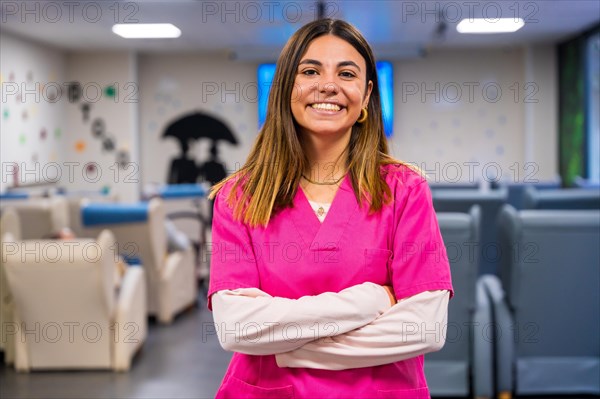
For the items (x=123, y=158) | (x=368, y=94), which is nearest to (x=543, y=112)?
(x=123, y=158)

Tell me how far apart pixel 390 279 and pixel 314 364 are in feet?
0.79

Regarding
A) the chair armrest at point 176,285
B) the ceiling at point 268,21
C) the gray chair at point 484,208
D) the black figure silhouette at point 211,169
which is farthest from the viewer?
the black figure silhouette at point 211,169

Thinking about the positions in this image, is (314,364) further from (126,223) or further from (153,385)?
(126,223)

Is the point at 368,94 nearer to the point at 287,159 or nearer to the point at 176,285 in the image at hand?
the point at 287,159

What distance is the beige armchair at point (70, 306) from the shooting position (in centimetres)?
377

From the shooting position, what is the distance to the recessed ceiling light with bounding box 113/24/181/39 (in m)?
6.92

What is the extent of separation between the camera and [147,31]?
733 centimetres

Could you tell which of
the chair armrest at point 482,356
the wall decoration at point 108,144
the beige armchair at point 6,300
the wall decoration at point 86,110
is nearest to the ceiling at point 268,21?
the wall decoration at point 86,110

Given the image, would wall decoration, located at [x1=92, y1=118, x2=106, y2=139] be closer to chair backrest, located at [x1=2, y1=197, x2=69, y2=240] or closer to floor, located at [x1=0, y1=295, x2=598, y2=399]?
chair backrest, located at [x1=2, y1=197, x2=69, y2=240]

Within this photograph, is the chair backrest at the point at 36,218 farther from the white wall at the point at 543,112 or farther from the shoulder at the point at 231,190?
the white wall at the point at 543,112

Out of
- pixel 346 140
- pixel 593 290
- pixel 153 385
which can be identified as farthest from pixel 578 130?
pixel 346 140

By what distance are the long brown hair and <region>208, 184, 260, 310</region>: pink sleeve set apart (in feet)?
0.08

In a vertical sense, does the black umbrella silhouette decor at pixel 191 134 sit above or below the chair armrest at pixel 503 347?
above

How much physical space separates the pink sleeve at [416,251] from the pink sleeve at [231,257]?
30 centimetres
